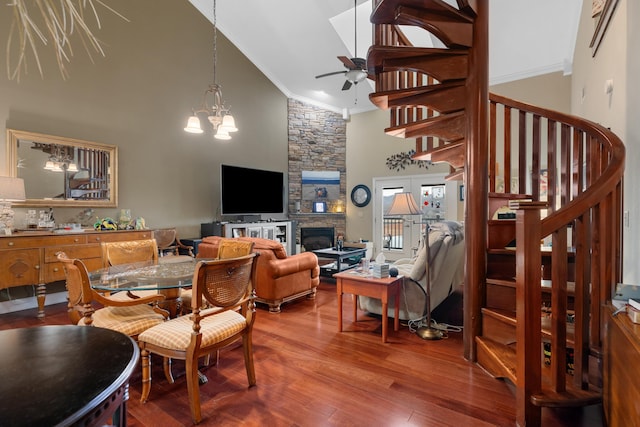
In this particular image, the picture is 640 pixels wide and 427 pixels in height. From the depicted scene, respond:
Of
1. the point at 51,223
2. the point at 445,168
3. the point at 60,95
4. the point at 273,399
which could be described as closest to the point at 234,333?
the point at 273,399

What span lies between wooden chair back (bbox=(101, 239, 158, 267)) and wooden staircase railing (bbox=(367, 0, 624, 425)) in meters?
2.64

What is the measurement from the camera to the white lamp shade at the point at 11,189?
3291 mm

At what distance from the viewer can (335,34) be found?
5898 mm

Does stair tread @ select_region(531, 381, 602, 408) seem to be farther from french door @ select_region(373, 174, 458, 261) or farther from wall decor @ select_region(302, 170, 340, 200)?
wall decor @ select_region(302, 170, 340, 200)

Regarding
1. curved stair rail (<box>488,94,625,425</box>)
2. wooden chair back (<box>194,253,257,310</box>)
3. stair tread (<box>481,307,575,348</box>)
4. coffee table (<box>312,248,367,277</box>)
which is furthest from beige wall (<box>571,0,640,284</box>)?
coffee table (<box>312,248,367,277</box>)

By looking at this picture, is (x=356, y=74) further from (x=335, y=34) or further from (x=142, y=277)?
(x=142, y=277)

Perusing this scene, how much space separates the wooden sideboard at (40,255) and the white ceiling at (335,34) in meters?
4.64

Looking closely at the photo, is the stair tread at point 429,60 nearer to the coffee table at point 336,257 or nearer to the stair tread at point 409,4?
the stair tread at point 409,4

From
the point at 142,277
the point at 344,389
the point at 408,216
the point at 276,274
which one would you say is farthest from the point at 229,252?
the point at 408,216

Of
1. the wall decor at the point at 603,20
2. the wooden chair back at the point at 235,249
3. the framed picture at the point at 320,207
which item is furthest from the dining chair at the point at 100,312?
the framed picture at the point at 320,207

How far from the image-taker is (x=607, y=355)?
1.53m

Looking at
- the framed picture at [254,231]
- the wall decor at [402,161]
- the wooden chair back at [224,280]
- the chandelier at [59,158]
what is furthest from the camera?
the wall decor at [402,161]

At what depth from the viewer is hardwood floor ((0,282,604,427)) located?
5.88ft

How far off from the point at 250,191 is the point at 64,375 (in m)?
5.94
